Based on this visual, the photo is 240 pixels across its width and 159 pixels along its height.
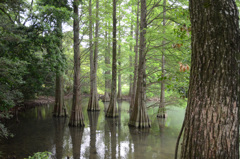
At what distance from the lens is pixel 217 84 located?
1.67 m

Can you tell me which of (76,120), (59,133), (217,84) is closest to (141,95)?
(76,120)

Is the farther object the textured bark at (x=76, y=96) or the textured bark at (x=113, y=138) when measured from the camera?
the textured bark at (x=76, y=96)

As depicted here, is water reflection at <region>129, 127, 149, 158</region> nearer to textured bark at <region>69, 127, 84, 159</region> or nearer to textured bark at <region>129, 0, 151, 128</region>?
textured bark at <region>129, 0, 151, 128</region>

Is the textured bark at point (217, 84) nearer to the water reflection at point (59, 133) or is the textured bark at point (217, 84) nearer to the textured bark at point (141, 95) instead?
the water reflection at point (59, 133)

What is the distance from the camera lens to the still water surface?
6059mm

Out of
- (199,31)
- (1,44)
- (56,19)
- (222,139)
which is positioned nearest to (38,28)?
(56,19)

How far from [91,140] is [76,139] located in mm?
664

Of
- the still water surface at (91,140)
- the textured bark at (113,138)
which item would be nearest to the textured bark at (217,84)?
the still water surface at (91,140)

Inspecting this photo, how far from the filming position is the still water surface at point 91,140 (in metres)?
6.06

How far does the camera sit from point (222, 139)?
167 cm

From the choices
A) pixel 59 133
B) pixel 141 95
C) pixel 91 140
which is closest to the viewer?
pixel 91 140

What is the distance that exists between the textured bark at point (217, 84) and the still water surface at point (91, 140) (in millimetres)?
4533

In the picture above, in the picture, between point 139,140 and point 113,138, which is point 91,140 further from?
point 139,140

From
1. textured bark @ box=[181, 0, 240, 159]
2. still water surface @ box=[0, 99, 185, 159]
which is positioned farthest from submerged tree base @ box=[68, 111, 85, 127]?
textured bark @ box=[181, 0, 240, 159]
